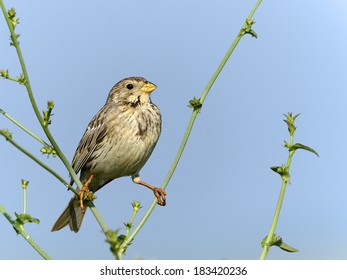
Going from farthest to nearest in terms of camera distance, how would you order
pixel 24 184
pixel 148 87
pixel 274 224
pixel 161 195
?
pixel 148 87, pixel 161 195, pixel 24 184, pixel 274 224

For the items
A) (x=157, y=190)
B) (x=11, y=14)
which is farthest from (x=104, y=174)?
(x=11, y=14)

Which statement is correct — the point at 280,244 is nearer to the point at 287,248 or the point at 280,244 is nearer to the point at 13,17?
the point at 287,248

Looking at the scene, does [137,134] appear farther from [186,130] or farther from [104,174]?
[186,130]

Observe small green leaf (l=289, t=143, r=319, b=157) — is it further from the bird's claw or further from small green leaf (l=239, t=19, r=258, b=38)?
the bird's claw

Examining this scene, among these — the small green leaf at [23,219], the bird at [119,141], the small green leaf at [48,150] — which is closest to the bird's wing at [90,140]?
the bird at [119,141]

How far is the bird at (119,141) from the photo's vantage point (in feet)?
22.2

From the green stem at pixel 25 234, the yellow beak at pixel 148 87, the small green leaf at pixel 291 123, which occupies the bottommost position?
the green stem at pixel 25 234

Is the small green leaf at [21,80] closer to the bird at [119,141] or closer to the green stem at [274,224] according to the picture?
the green stem at [274,224]

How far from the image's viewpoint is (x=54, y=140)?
3.01 meters

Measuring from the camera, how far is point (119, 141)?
680 centimetres

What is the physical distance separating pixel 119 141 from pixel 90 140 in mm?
570

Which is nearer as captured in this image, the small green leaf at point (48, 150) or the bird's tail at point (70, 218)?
the small green leaf at point (48, 150)

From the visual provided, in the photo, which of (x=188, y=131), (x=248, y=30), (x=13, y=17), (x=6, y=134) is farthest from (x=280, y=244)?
(x=13, y=17)
